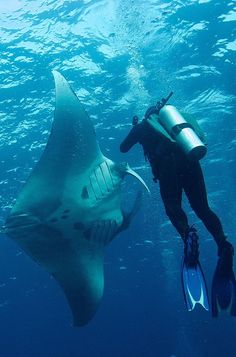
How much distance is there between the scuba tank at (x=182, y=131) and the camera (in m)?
4.77

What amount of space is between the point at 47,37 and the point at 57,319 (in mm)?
40443

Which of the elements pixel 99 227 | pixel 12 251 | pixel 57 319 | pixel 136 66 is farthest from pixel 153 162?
pixel 57 319

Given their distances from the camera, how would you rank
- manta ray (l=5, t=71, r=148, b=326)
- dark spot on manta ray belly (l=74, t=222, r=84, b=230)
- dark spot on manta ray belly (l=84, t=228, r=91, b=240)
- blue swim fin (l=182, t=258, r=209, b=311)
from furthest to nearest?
dark spot on manta ray belly (l=84, t=228, r=91, b=240), dark spot on manta ray belly (l=74, t=222, r=84, b=230), manta ray (l=5, t=71, r=148, b=326), blue swim fin (l=182, t=258, r=209, b=311)

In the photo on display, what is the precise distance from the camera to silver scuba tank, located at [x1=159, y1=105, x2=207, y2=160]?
476cm

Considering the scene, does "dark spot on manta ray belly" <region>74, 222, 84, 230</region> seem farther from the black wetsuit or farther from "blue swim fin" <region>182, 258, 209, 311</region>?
"blue swim fin" <region>182, 258, 209, 311</region>

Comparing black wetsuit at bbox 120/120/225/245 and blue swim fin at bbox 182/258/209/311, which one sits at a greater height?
black wetsuit at bbox 120/120/225/245

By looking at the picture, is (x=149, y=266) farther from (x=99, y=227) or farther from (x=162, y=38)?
(x=99, y=227)

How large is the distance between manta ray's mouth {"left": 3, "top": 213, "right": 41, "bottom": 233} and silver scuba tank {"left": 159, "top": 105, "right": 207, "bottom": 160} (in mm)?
2295

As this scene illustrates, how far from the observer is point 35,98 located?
44.9 feet

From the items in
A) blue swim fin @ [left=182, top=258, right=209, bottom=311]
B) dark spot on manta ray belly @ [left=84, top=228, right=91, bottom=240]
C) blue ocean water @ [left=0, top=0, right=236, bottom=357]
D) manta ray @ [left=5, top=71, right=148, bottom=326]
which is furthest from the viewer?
blue ocean water @ [left=0, top=0, right=236, bottom=357]

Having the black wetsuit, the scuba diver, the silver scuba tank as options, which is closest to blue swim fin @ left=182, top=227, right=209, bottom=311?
the scuba diver

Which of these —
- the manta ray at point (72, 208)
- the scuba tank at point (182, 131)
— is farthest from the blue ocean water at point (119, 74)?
the scuba tank at point (182, 131)

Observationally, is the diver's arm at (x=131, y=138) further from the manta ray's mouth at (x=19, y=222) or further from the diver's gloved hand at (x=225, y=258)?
the diver's gloved hand at (x=225, y=258)

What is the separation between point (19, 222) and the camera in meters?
5.11
